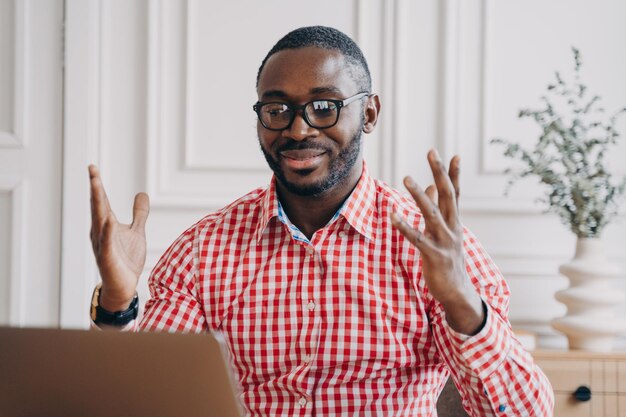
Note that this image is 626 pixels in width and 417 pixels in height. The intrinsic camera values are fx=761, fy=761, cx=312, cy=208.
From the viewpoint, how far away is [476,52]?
2096mm

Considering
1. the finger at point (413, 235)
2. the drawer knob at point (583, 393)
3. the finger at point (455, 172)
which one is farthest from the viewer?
the drawer knob at point (583, 393)

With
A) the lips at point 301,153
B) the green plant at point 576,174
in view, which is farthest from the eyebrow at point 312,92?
the green plant at point 576,174

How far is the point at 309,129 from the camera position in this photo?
4.41 feet

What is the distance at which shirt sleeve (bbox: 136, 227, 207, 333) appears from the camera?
1338mm

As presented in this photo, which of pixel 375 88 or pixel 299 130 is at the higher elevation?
pixel 375 88

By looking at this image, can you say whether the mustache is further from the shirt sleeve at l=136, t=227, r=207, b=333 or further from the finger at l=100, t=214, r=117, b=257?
the finger at l=100, t=214, r=117, b=257

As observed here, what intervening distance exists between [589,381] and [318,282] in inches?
30.1

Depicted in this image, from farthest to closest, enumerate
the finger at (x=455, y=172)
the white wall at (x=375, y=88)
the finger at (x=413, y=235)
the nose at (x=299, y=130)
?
the white wall at (x=375, y=88), the nose at (x=299, y=130), the finger at (x=455, y=172), the finger at (x=413, y=235)

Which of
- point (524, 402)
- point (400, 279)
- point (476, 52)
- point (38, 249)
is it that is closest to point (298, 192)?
point (400, 279)

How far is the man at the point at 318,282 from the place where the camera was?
1.29 meters

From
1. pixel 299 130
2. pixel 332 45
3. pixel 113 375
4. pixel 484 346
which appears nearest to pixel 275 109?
pixel 299 130

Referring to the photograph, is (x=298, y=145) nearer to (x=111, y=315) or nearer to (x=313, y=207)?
(x=313, y=207)

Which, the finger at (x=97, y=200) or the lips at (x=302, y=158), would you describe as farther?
the lips at (x=302, y=158)

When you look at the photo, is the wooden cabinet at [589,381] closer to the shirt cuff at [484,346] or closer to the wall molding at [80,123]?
the shirt cuff at [484,346]
